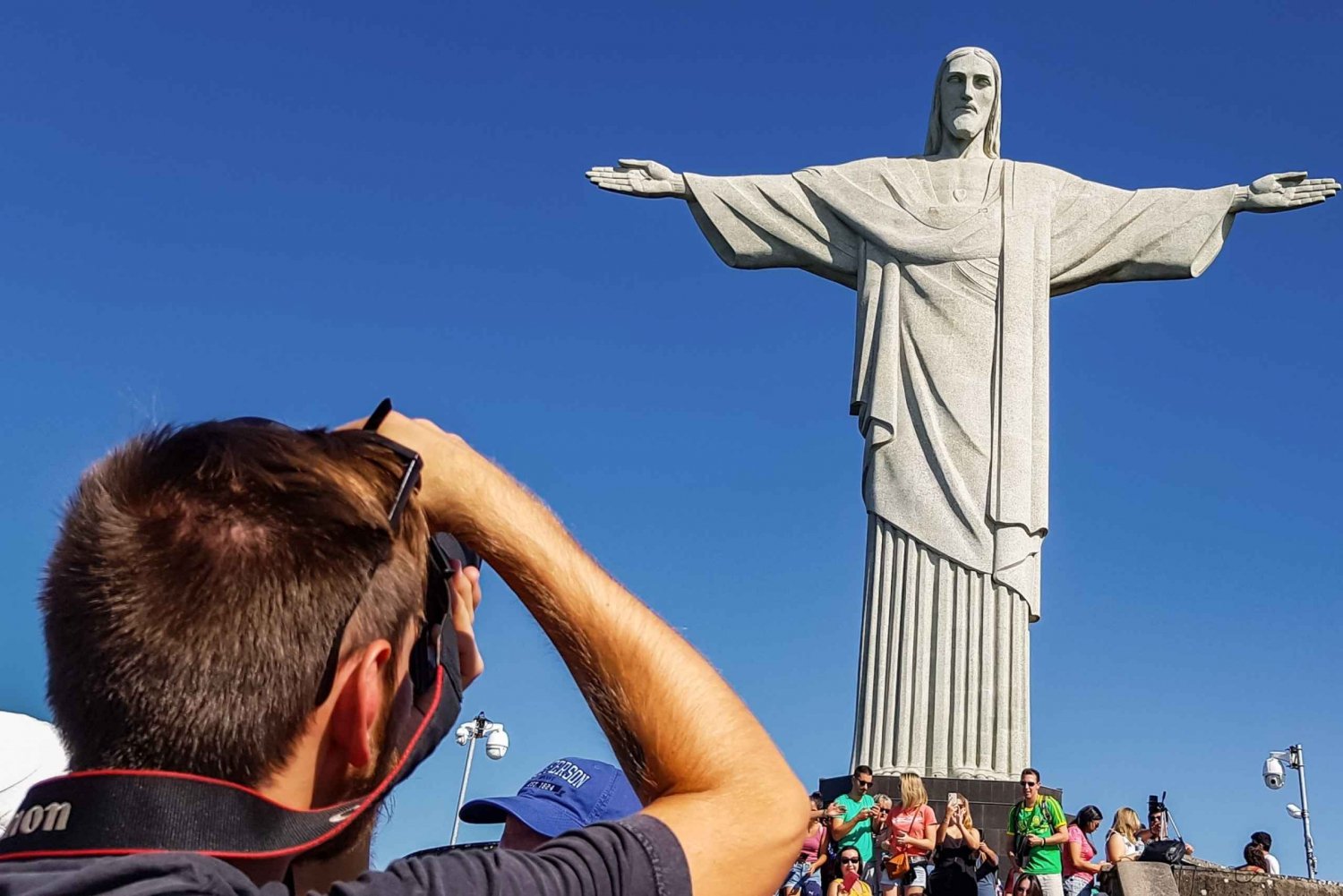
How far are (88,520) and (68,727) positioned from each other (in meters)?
0.18

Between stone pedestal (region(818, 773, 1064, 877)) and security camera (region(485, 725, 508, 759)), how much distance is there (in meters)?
8.47

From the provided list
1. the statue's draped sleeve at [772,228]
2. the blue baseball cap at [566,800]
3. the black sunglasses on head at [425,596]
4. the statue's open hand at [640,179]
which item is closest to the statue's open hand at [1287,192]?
the statue's draped sleeve at [772,228]

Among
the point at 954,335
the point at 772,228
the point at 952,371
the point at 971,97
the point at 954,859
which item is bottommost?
the point at 954,859

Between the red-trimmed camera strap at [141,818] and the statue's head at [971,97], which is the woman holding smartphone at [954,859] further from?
the red-trimmed camera strap at [141,818]

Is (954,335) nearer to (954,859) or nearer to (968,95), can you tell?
(968,95)

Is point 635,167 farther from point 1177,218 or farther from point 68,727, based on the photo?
point 68,727

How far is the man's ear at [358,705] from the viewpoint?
1.17m

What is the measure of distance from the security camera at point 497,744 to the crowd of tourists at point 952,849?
357 inches

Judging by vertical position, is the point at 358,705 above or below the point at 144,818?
above

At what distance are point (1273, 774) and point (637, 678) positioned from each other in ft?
65.5

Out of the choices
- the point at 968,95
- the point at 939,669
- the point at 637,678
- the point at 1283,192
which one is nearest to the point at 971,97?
the point at 968,95

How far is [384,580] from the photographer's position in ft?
3.96

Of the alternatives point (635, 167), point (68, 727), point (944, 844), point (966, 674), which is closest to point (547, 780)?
point (68, 727)

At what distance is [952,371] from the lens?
1054 centimetres
